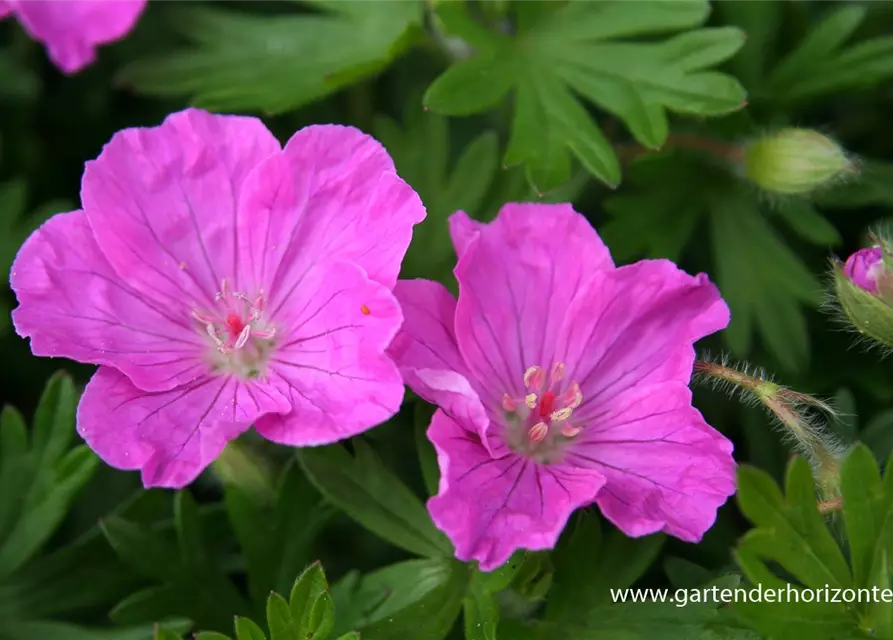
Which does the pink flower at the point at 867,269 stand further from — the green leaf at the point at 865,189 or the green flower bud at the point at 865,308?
the green leaf at the point at 865,189

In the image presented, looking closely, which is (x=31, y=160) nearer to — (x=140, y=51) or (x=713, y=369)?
(x=140, y=51)

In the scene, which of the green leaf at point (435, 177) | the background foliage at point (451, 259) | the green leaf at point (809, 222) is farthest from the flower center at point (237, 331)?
the green leaf at point (809, 222)

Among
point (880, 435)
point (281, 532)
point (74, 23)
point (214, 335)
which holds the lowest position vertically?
point (281, 532)

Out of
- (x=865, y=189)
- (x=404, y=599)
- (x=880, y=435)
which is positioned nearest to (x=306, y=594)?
(x=404, y=599)

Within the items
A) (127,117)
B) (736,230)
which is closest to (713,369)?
(736,230)

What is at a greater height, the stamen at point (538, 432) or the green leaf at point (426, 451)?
the stamen at point (538, 432)

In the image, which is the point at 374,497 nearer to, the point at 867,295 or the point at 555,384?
the point at 555,384
